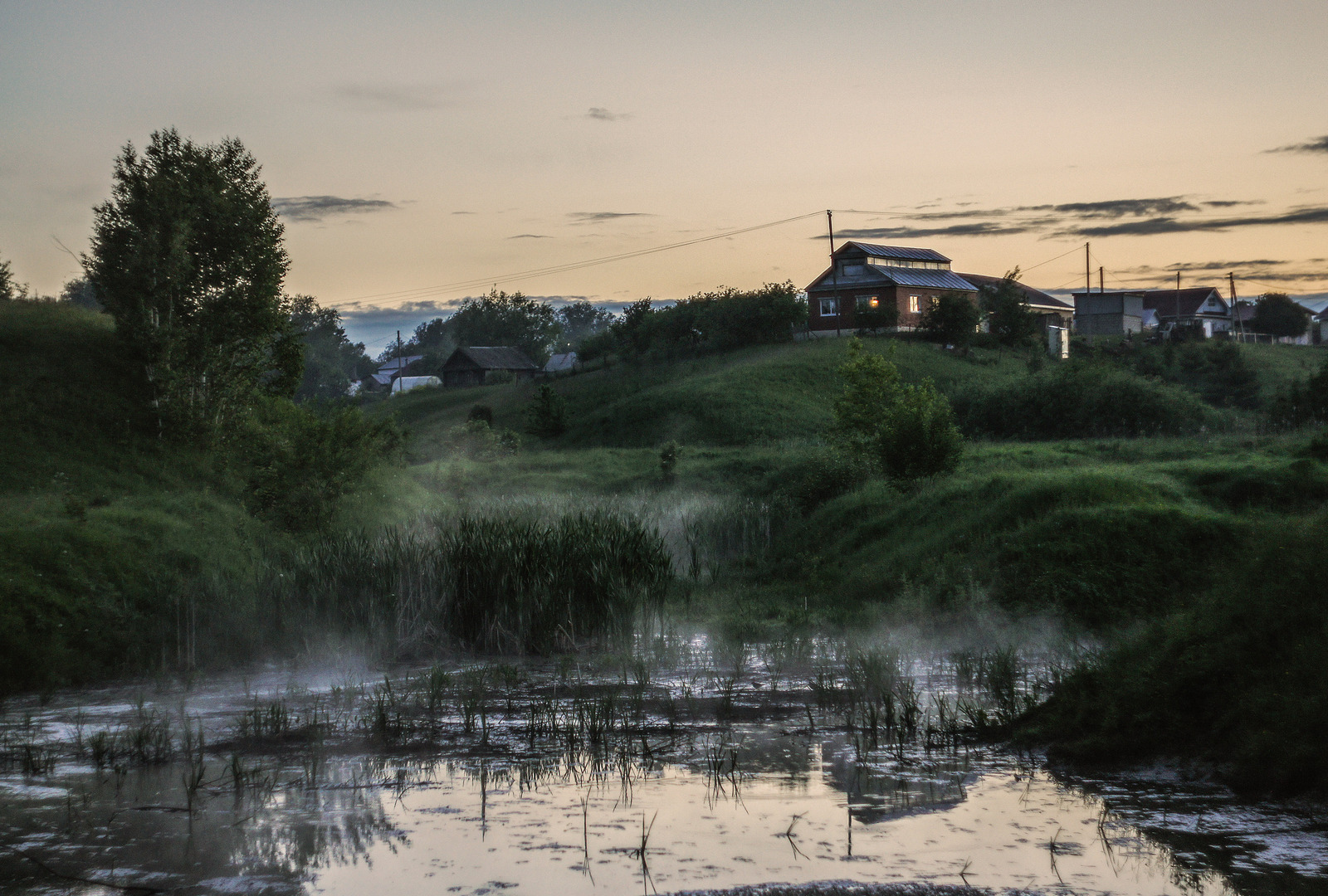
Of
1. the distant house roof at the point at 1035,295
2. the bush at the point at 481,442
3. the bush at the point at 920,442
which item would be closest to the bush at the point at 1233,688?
the bush at the point at 920,442

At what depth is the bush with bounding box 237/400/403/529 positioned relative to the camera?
82.6ft

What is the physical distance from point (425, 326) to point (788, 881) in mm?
184975

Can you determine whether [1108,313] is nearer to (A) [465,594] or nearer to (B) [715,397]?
(B) [715,397]

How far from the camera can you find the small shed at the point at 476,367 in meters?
94.6

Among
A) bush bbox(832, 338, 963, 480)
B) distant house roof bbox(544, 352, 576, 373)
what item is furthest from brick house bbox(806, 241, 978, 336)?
distant house roof bbox(544, 352, 576, 373)

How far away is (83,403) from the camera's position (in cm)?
2531

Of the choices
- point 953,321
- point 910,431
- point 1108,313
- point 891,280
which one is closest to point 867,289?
point 891,280

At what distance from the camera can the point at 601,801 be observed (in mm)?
8188

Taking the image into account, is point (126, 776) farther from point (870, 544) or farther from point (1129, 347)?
point (1129, 347)

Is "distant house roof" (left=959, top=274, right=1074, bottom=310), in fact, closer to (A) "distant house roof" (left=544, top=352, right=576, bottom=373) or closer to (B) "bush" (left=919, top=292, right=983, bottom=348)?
(B) "bush" (left=919, top=292, right=983, bottom=348)

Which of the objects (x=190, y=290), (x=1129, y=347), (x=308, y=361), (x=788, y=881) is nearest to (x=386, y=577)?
(x=788, y=881)

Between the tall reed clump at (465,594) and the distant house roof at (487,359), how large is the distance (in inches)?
3110

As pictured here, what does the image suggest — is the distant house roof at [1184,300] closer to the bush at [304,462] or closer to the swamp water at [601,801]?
the bush at [304,462]

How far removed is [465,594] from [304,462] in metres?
11.3
